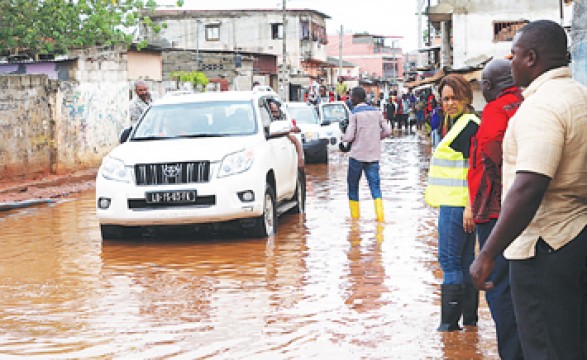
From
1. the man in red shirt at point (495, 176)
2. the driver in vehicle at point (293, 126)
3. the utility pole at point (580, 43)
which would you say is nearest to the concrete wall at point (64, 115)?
the driver in vehicle at point (293, 126)

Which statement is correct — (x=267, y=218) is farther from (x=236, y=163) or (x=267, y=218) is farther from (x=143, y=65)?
(x=143, y=65)

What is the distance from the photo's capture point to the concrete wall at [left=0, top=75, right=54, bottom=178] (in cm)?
2069

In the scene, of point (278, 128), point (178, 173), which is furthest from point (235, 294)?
point (278, 128)

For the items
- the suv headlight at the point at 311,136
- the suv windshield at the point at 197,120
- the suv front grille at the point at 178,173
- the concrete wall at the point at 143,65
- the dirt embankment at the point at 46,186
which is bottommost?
the dirt embankment at the point at 46,186

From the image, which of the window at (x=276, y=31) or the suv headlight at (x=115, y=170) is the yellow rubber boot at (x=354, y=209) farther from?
the window at (x=276, y=31)

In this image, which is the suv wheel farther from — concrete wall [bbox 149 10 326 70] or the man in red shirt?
concrete wall [bbox 149 10 326 70]

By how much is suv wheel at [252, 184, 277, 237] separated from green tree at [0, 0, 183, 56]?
67.4 ft

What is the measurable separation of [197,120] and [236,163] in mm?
1383

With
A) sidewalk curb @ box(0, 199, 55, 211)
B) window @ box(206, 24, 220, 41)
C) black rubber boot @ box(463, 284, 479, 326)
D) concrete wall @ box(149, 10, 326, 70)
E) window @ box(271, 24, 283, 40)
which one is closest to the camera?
black rubber boot @ box(463, 284, 479, 326)

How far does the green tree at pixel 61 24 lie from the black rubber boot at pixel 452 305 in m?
26.0

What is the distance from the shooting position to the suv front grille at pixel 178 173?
1138 centimetres

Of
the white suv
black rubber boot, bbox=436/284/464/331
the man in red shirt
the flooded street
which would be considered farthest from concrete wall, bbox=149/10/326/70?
the man in red shirt

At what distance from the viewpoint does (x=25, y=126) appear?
70.1ft

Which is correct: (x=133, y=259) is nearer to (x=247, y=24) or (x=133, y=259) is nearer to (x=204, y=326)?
(x=204, y=326)
